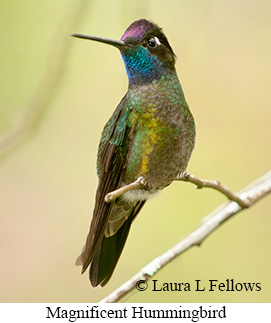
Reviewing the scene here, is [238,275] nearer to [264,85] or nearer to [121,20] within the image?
[264,85]

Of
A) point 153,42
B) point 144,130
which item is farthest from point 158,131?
point 153,42

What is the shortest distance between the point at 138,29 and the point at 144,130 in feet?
1.43

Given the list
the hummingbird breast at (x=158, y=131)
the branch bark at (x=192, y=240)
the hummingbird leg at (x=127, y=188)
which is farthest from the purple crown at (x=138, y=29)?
the branch bark at (x=192, y=240)

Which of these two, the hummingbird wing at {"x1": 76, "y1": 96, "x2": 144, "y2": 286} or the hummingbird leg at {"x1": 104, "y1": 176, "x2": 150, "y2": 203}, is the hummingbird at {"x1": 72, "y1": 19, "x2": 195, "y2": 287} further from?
the hummingbird leg at {"x1": 104, "y1": 176, "x2": 150, "y2": 203}

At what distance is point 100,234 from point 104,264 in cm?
34

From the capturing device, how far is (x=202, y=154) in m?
2.65

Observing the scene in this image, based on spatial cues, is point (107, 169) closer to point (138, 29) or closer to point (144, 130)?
point (144, 130)

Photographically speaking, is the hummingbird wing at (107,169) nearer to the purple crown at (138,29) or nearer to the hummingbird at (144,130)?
the hummingbird at (144,130)

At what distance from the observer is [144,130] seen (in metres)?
2.14

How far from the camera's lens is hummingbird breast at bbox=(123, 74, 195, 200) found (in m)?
2.14

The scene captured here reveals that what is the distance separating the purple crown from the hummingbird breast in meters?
0.24

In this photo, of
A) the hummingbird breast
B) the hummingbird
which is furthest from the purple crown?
the hummingbird breast

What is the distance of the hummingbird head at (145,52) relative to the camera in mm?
2068
